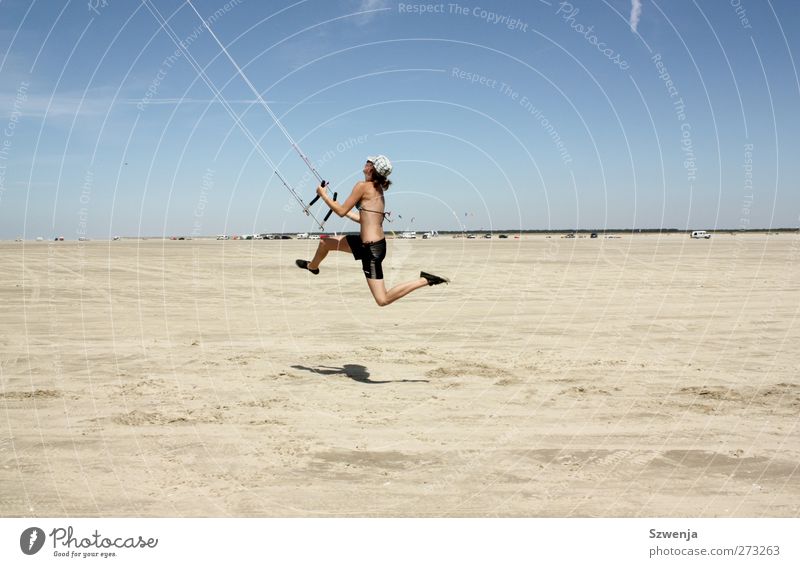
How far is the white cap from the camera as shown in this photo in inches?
389

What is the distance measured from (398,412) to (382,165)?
12.4ft

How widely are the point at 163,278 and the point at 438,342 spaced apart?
19.1m

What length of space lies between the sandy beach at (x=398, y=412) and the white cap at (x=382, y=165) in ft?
11.2

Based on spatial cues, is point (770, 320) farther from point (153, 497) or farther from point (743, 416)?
point (153, 497)

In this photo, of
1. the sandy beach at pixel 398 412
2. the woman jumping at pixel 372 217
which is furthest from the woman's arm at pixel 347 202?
the sandy beach at pixel 398 412

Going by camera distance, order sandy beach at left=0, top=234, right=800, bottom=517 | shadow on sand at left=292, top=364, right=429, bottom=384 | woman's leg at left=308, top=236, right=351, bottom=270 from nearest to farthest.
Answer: sandy beach at left=0, top=234, right=800, bottom=517 < shadow on sand at left=292, top=364, right=429, bottom=384 < woman's leg at left=308, top=236, right=351, bottom=270

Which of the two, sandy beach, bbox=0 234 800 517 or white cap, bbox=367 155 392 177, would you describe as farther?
white cap, bbox=367 155 392 177

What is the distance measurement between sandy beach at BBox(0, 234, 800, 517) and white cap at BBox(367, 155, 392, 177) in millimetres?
3406

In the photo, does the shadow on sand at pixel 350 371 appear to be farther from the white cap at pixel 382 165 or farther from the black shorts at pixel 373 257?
the white cap at pixel 382 165

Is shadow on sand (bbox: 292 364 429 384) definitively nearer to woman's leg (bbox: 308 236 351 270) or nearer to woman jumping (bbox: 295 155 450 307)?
woman jumping (bbox: 295 155 450 307)

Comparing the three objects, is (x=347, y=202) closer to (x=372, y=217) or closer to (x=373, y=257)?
(x=372, y=217)

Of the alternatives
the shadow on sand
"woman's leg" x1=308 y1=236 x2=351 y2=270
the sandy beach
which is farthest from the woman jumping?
the sandy beach

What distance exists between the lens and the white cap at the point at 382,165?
9.88 m

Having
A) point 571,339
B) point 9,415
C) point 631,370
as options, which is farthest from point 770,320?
point 9,415
